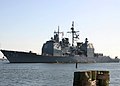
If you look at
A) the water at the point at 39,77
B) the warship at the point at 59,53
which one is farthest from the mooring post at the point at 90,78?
the warship at the point at 59,53

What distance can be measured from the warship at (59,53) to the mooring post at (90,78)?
113m

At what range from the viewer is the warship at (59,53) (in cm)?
13373

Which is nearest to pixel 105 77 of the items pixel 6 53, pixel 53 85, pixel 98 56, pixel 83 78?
pixel 83 78

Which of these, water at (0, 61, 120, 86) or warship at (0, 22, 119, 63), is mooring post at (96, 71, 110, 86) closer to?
water at (0, 61, 120, 86)

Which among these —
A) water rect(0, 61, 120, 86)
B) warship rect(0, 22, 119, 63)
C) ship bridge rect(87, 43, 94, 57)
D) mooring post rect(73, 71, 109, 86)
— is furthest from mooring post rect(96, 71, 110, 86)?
ship bridge rect(87, 43, 94, 57)

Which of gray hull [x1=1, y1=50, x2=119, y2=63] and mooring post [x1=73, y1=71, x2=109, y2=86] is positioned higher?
gray hull [x1=1, y1=50, x2=119, y2=63]

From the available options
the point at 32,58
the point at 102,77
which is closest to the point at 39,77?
the point at 102,77

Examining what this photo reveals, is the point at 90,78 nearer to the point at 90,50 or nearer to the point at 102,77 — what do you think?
the point at 102,77

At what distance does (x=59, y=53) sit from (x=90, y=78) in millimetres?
127655

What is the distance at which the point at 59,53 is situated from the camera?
14188cm

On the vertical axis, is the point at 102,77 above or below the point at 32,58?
below

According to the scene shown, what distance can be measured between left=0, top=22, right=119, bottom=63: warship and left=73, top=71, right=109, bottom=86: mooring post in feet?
372

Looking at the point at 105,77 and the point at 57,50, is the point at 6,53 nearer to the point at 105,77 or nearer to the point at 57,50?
the point at 57,50

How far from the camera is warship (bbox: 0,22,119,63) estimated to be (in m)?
134
